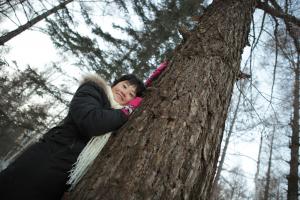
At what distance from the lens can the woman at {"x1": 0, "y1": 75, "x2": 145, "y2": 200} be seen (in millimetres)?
1550

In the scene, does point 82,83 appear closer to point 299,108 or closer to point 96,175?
point 96,175

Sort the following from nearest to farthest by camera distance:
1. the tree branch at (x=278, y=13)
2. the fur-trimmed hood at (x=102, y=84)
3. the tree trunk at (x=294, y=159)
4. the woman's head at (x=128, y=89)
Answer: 1. the fur-trimmed hood at (x=102, y=84)
2. the woman's head at (x=128, y=89)
3. the tree branch at (x=278, y=13)
4. the tree trunk at (x=294, y=159)

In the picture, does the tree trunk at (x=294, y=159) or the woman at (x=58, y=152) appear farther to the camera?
the tree trunk at (x=294, y=159)

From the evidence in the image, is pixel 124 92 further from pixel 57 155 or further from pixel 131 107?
pixel 57 155

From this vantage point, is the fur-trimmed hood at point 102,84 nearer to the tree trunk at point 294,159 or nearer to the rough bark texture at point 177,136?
the rough bark texture at point 177,136

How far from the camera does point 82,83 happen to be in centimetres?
204

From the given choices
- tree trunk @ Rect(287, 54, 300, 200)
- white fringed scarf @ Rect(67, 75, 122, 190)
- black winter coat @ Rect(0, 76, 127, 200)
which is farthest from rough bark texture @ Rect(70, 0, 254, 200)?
tree trunk @ Rect(287, 54, 300, 200)

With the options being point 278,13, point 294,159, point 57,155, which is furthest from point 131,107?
point 294,159

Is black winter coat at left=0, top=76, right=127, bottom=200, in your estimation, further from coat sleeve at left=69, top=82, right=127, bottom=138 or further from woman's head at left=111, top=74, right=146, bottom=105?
woman's head at left=111, top=74, right=146, bottom=105

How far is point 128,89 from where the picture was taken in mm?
2256

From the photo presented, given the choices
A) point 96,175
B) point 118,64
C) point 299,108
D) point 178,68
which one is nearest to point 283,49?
point 178,68

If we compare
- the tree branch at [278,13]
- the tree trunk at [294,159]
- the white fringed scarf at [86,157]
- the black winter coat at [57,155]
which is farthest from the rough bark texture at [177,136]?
the tree trunk at [294,159]

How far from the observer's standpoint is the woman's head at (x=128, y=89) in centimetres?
221

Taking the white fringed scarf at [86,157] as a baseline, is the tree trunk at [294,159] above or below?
above
